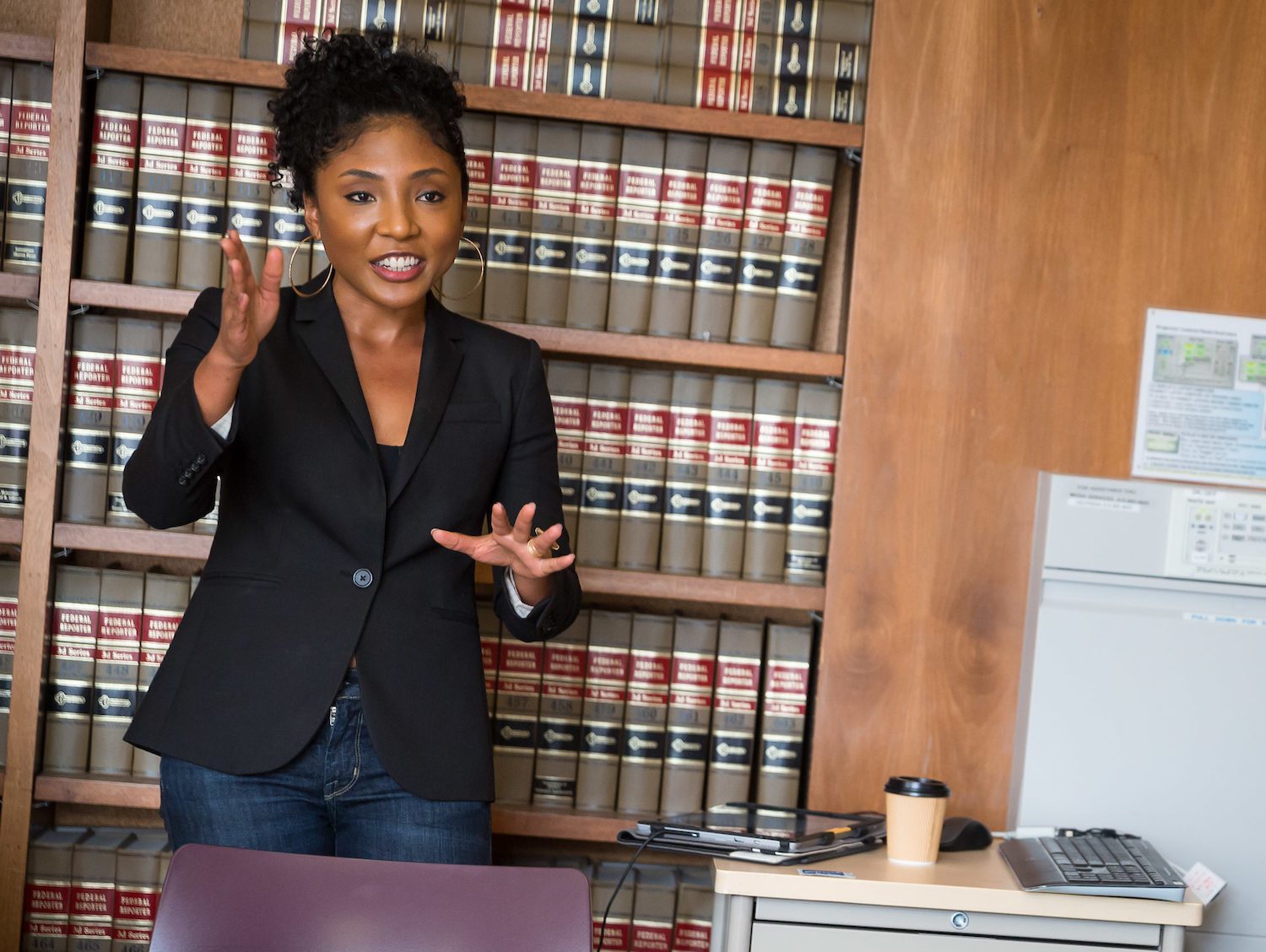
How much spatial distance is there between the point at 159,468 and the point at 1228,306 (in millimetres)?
1791

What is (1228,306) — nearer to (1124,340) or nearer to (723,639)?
(1124,340)

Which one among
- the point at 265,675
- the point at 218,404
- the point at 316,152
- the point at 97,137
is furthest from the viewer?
the point at 97,137

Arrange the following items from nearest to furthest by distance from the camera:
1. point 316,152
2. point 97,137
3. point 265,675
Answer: point 265,675 → point 316,152 → point 97,137

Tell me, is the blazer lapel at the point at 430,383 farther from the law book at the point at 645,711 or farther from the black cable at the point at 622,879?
the law book at the point at 645,711

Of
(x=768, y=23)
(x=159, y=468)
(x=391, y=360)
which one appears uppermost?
(x=768, y=23)

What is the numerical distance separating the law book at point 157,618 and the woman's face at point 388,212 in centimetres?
84

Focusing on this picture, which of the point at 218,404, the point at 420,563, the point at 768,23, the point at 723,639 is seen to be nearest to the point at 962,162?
the point at 768,23

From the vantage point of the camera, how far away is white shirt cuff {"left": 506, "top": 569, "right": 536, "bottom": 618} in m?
1.61

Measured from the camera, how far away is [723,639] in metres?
2.25

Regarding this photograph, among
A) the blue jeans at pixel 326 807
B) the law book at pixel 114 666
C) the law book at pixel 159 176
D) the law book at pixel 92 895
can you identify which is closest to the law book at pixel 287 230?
the law book at pixel 159 176

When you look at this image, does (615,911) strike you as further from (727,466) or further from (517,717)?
(727,466)

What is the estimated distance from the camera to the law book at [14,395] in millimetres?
2186

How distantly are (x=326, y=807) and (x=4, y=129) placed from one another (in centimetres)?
137

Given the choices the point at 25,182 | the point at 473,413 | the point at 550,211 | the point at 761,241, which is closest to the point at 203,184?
the point at 25,182
